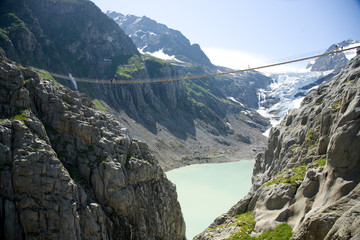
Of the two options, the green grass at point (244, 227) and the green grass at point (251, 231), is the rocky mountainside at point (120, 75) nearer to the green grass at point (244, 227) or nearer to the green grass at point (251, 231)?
the green grass at point (244, 227)

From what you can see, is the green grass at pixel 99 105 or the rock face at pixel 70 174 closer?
the rock face at pixel 70 174

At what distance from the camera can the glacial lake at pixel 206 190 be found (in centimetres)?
3981

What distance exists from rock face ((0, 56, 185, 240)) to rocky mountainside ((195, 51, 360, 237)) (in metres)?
8.09

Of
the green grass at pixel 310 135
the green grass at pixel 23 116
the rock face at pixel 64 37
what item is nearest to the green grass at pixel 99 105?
the rock face at pixel 64 37

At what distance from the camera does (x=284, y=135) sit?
2512 centimetres

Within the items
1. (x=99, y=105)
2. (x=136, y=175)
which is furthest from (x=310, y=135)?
(x=99, y=105)

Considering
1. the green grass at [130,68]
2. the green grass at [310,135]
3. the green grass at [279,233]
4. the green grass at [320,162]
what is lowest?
the green grass at [279,233]

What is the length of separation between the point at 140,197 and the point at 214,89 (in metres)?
168

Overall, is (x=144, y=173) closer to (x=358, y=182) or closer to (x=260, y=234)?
(x=260, y=234)

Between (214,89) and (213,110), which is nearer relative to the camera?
(213,110)

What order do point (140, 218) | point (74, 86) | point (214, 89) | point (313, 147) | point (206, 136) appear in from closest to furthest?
point (313, 147)
point (140, 218)
point (74, 86)
point (206, 136)
point (214, 89)

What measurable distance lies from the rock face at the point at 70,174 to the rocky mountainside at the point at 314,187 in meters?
8.09

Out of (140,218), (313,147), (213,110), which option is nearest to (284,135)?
(313,147)

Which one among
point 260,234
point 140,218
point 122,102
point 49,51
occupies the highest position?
point 49,51
